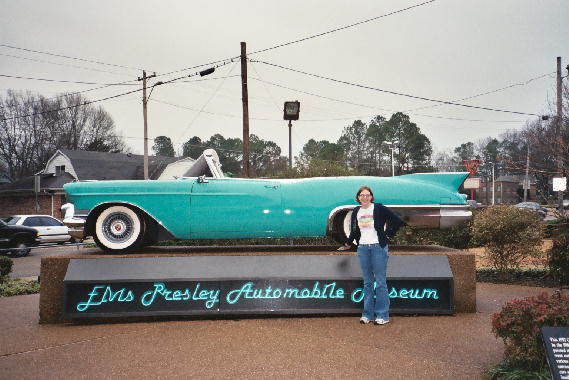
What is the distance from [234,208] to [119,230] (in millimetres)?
1665

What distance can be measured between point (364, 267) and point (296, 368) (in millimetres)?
2002

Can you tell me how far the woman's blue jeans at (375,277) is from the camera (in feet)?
19.9

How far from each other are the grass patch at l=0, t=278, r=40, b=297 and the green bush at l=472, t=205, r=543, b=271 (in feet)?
31.1

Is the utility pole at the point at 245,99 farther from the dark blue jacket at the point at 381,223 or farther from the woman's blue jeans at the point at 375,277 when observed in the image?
the woman's blue jeans at the point at 375,277

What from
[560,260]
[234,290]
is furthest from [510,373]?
[560,260]

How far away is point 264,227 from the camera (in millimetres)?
6797

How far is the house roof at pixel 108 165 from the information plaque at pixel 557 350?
3860 centimetres

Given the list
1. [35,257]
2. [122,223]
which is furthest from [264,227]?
[35,257]

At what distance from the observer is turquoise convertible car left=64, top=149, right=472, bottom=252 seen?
22.2 feet

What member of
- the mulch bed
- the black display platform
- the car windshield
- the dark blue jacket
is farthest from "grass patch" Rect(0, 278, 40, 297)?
the car windshield

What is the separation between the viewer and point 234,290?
21.2 feet

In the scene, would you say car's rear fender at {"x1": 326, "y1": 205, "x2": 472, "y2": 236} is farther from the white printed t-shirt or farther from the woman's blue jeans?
the woman's blue jeans

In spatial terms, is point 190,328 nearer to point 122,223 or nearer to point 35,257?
point 122,223

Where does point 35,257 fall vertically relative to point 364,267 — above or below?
below
